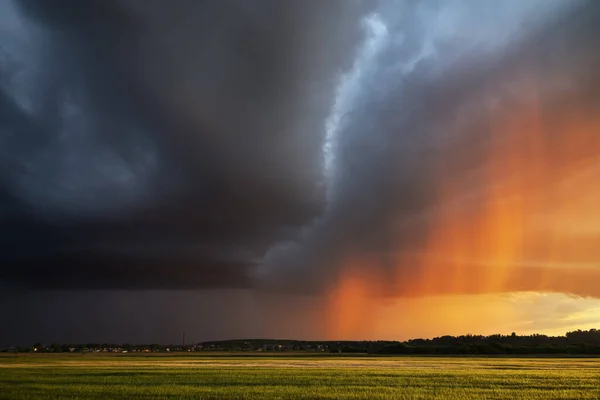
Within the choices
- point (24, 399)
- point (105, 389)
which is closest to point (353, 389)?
point (105, 389)

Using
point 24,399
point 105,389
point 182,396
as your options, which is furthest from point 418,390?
point 24,399

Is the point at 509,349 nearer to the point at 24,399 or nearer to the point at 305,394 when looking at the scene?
the point at 305,394

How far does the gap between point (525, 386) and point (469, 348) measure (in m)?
147

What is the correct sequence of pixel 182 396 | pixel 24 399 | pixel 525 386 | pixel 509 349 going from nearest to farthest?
pixel 24 399, pixel 182 396, pixel 525 386, pixel 509 349

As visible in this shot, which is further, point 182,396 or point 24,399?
point 182,396

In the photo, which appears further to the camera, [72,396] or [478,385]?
[478,385]

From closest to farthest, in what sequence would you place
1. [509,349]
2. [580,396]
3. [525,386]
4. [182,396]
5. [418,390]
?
[182,396] → [580,396] → [418,390] → [525,386] → [509,349]

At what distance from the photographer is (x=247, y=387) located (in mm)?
47844

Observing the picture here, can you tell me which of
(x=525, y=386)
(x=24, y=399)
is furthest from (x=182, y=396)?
(x=525, y=386)

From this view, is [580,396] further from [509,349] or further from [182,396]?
[509,349]

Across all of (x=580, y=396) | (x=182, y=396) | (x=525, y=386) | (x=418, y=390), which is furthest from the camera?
(x=525, y=386)

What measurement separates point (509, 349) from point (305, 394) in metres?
169

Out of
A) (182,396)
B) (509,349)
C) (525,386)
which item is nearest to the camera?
(182,396)

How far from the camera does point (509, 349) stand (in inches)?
7288
